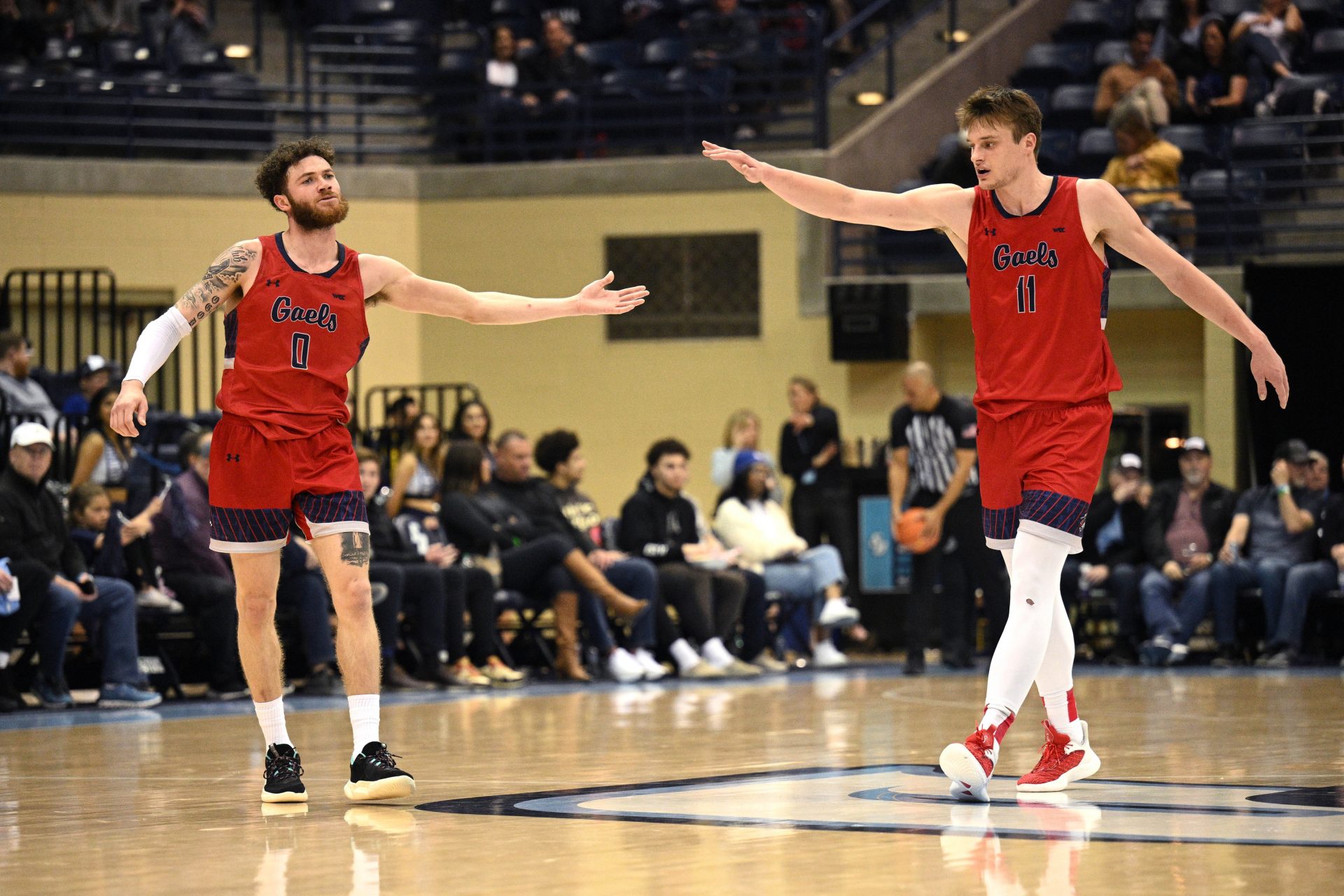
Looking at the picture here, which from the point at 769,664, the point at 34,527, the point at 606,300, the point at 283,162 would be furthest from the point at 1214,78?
the point at 283,162

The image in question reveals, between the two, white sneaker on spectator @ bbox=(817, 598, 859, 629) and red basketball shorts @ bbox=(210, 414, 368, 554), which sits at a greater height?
red basketball shorts @ bbox=(210, 414, 368, 554)

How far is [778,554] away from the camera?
43.1 ft

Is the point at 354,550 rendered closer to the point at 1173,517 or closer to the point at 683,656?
the point at 683,656

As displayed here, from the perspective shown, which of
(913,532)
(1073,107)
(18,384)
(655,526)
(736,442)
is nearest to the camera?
(913,532)

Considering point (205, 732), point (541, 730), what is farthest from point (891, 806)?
point (205, 732)

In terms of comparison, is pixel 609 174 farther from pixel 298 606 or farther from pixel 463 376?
pixel 298 606

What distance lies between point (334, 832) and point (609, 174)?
41.0 ft

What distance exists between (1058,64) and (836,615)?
6.77 metres

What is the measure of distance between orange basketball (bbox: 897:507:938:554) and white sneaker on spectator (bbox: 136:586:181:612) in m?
4.33

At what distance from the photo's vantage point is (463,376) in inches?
690

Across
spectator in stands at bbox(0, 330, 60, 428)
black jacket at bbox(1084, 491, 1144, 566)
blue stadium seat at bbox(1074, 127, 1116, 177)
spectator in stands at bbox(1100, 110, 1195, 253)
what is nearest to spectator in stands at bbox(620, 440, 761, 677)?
black jacket at bbox(1084, 491, 1144, 566)

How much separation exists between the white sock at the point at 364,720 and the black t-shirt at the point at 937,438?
6622 mm

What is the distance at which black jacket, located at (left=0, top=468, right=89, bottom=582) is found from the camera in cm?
977

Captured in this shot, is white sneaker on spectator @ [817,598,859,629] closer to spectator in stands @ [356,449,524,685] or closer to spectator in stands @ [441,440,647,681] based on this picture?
→ spectator in stands @ [441,440,647,681]
